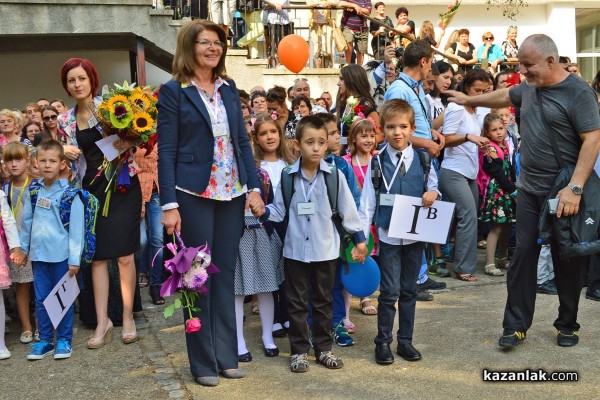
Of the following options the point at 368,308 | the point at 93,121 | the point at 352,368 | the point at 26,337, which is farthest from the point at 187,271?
the point at 368,308

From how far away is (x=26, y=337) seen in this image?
617 cm

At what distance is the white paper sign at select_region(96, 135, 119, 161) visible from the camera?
5.75 m

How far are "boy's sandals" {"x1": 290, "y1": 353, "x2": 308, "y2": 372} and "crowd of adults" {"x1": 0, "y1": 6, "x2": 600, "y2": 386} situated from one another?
1.21 feet

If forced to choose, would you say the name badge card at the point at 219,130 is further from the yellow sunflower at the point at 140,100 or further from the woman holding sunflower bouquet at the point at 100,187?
the woman holding sunflower bouquet at the point at 100,187

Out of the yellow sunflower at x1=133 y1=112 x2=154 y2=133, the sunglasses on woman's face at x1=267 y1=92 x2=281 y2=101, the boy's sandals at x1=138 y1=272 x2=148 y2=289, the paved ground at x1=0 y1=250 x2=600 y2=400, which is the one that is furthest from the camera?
the sunglasses on woman's face at x1=267 y1=92 x2=281 y2=101

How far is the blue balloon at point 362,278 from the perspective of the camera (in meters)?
5.45

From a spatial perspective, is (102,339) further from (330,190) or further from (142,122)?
(330,190)

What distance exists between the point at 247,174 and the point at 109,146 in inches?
51.5

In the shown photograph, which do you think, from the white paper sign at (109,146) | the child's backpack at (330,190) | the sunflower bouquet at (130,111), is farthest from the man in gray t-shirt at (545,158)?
the white paper sign at (109,146)

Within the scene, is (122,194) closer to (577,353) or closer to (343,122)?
(343,122)

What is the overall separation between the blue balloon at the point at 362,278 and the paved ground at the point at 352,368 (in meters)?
0.43

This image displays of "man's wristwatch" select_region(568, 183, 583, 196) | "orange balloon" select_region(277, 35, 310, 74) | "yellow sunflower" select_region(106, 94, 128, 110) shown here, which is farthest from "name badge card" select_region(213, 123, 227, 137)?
"orange balloon" select_region(277, 35, 310, 74)

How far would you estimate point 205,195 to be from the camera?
15.8 feet

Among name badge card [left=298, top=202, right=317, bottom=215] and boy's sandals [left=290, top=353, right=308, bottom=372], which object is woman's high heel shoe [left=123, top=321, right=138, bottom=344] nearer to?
boy's sandals [left=290, top=353, right=308, bottom=372]
